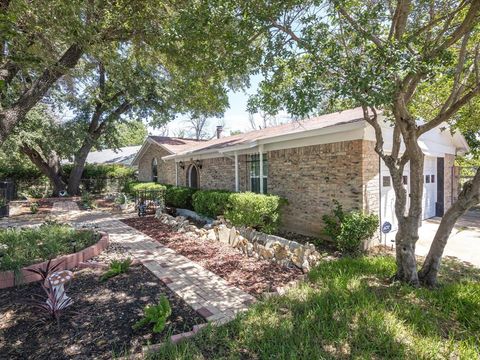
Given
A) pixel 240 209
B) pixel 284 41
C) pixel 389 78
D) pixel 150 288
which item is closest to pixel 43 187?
pixel 240 209

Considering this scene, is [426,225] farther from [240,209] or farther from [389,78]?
[389,78]

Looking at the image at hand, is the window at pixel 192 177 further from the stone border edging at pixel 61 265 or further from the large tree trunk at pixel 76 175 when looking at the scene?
the large tree trunk at pixel 76 175

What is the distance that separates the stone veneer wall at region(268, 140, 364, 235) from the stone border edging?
5.51 metres

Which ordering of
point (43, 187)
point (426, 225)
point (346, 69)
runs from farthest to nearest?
point (43, 187), point (426, 225), point (346, 69)

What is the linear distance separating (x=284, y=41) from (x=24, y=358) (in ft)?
18.9

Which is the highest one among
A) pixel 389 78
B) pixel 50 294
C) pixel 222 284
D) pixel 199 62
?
pixel 199 62

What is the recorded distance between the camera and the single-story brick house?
680 cm

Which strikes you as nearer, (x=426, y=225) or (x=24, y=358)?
(x=24, y=358)

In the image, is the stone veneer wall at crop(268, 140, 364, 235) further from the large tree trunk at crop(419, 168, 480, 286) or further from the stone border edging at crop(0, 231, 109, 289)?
the stone border edging at crop(0, 231, 109, 289)

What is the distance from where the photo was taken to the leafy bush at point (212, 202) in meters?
9.23

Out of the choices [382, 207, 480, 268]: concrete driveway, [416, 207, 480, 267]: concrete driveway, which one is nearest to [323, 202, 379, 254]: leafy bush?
[382, 207, 480, 268]: concrete driveway

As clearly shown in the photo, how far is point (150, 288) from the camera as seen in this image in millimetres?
4457

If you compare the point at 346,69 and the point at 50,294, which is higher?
the point at 346,69

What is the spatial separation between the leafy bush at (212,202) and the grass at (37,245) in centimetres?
402
